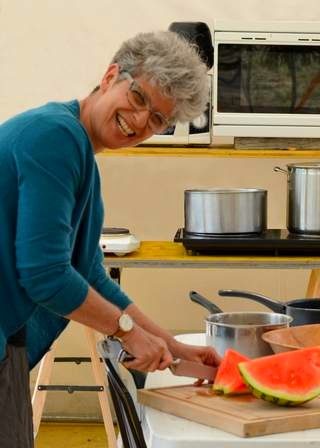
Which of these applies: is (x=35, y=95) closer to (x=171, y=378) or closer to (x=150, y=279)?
(x=150, y=279)

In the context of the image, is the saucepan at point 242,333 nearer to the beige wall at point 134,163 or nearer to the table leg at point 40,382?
the table leg at point 40,382

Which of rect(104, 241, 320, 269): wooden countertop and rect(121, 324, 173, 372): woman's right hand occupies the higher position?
rect(121, 324, 173, 372): woman's right hand

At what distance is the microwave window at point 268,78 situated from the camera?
3488 millimetres

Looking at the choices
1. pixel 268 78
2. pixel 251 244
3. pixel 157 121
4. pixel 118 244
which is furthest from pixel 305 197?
pixel 157 121

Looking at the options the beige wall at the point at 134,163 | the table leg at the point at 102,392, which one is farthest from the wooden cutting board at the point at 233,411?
the beige wall at the point at 134,163

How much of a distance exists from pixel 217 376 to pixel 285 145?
7.33 feet

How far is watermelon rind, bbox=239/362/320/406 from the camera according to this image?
141 centimetres

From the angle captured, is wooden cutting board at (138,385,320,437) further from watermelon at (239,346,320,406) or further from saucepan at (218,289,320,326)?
saucepan at (218,289,320,326)

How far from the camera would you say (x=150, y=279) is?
4176 millimetres

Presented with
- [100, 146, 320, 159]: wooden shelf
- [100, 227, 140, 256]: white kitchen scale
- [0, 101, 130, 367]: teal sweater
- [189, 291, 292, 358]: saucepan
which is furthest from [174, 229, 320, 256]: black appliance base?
[0, 101, 130, 367]: teal sweater

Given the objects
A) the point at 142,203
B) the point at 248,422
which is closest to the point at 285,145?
the point at 142,203

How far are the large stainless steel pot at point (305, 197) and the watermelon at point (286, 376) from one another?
1807mm

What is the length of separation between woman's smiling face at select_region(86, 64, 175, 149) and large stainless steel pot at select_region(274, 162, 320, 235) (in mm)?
1628

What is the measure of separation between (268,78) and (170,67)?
1.92 metres
